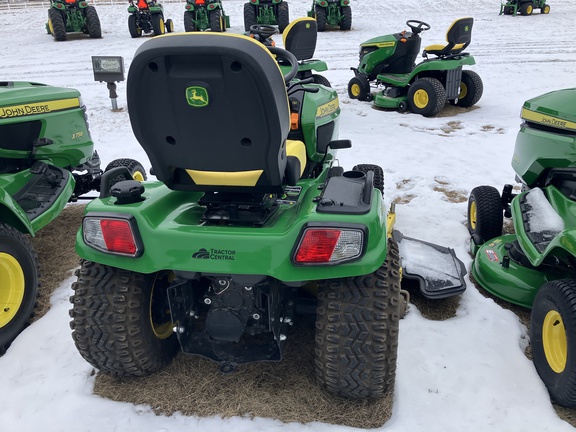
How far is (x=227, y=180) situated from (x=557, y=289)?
1.64 metres

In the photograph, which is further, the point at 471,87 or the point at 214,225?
the point at 471,87

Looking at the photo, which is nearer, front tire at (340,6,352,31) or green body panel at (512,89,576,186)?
green body panel at (512,89,576,186)

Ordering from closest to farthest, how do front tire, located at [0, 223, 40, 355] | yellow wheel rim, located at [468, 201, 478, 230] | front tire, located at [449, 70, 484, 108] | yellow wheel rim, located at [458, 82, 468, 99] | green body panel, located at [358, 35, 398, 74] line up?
front tire, located at [0, 223, 40, 355], yellow wheel rim, located at [468, 201, 478, 230], front tire, located at [449, 70, 484, 108], yellow wheel rim, located at [458, 82, 468, 99], green body panel, located at [358, 35, 398, 74]

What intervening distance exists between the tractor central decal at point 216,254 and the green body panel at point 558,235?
5.08ft

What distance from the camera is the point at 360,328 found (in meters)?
2.11

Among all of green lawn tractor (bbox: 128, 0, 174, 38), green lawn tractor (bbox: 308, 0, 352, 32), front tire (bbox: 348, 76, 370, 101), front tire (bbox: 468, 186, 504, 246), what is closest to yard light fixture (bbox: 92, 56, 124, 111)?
front tire (bbox: 348, 76, 370, 101)

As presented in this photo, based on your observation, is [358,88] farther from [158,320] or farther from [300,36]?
[158,320]

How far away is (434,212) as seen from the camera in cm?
447

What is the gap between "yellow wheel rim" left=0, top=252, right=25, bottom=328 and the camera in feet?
9.41

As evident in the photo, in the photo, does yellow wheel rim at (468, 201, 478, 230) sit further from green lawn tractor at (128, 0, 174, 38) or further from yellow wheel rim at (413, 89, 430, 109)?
green lawn tractor at (128, 0, 174, 38)

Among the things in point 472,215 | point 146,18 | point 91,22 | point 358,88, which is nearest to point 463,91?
point 358,88

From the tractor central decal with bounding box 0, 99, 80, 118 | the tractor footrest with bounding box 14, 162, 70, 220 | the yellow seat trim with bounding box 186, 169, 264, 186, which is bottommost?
the tractor footrest with bounding box 14, 162, 70, 220

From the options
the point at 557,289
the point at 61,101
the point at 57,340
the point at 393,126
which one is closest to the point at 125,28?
the point at 393,126

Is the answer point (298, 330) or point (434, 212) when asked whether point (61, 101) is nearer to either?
point (298, 330)
